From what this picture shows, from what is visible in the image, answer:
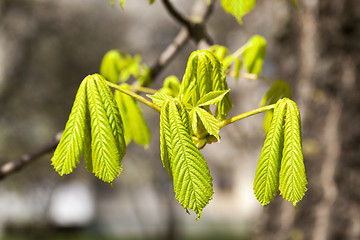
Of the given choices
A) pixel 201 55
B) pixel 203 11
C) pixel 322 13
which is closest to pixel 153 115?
pixel 322 13

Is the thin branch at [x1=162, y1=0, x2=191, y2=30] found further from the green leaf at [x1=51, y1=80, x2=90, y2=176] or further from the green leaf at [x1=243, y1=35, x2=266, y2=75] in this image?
the green leaf at [x1=51, y1=80, x2=90, y2=176]

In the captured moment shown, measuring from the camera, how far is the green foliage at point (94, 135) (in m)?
0.91

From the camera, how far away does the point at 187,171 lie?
86 cm

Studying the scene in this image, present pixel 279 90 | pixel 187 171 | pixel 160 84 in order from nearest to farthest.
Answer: pixel 187 171 → pixel 279 90 → pixel 160 84

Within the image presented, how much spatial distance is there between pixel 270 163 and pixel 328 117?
251 cm

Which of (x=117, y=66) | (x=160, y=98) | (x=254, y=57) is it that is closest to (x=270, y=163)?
(x=160, y=98)

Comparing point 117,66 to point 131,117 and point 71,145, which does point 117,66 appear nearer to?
point 131,117

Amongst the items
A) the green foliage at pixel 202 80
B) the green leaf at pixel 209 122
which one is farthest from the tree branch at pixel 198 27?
the green leaf at pixel 209 122

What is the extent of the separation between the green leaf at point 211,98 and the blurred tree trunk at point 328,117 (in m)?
2.40

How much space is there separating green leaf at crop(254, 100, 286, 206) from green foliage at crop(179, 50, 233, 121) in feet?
0.53

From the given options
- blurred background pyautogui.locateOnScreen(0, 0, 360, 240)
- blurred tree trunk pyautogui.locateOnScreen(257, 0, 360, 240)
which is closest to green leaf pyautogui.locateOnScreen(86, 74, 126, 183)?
blurred background pyautogui.locateOnScreen(0, 0, 360, 240)

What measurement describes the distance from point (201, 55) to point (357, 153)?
2.41m

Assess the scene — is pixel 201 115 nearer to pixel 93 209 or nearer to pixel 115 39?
pixel 115 39

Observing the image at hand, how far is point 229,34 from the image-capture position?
13.1 m
